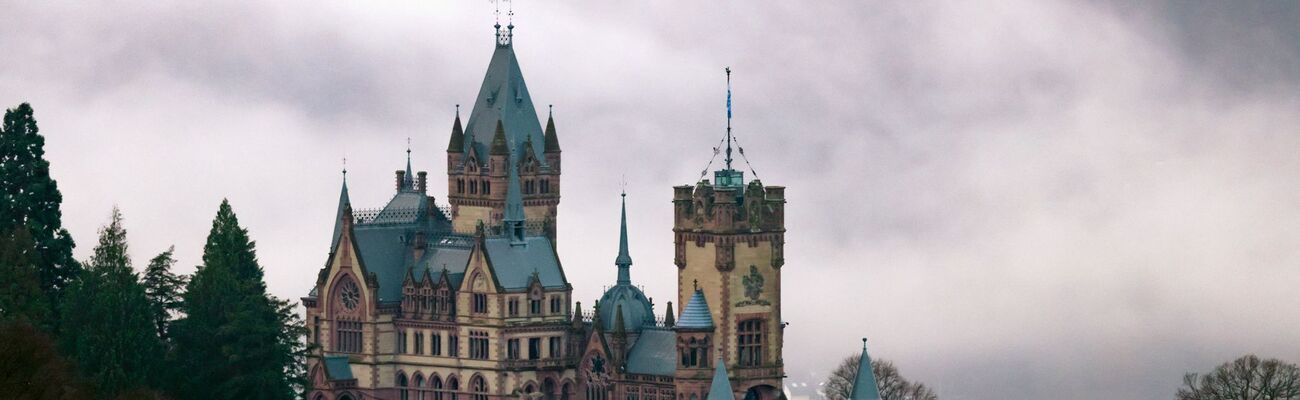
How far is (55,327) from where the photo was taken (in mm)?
194750

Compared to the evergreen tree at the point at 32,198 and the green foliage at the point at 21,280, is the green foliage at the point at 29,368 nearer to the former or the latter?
the green foliage at the point at 21,280

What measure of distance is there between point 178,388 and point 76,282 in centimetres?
781

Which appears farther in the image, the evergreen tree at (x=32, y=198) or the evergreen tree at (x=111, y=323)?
the evergreen tree at (x=32, y=198)

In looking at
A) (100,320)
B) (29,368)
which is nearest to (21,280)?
(100,320)

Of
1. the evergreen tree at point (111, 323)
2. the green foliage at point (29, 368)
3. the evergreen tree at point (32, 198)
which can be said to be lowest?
the green foliage at point (29, 368)

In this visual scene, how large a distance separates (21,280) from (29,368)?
80.7ft

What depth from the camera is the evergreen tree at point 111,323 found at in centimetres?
18850

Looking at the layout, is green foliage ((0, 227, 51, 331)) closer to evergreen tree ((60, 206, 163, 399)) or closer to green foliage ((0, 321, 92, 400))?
evergreen tree ((60, 206, 163, 399))

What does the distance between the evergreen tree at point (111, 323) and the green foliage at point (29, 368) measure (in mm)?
13138

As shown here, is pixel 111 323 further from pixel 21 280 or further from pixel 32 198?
pixel 32 198

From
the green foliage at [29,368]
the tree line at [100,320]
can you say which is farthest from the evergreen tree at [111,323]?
the green foliage at [29,368]

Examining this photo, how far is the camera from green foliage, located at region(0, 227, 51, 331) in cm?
18988

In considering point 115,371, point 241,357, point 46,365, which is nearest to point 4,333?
point 46,365

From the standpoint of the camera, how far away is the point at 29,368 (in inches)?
6594
